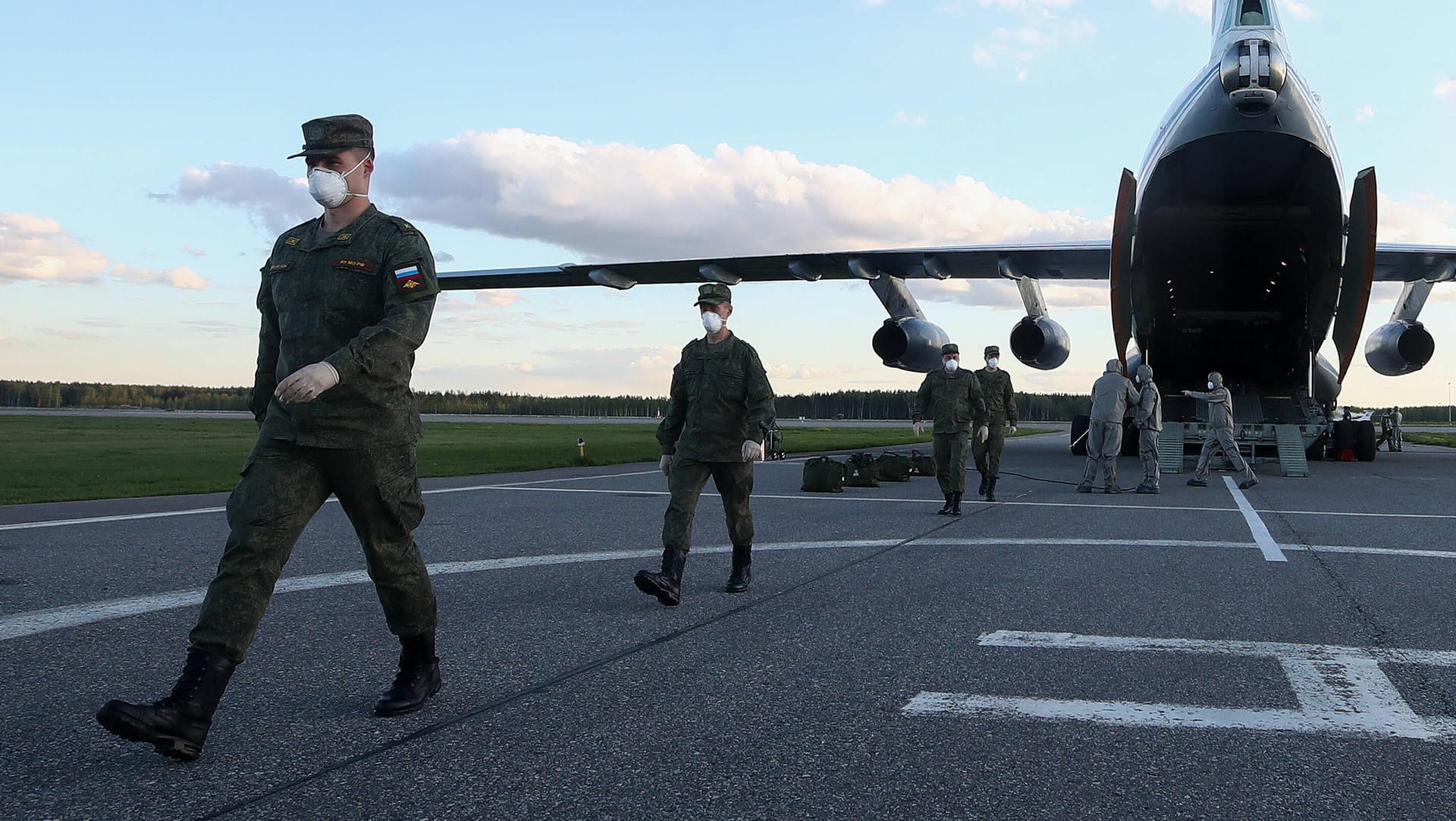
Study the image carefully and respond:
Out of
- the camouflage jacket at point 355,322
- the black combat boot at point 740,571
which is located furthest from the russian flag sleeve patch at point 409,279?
the black combat boot at point 740,571

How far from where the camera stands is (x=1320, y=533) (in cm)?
928

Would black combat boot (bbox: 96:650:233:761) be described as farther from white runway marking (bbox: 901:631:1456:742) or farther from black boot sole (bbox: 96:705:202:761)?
white runway marking (bbox: 901:631:1456:742)

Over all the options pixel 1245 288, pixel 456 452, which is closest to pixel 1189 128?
pixel 1245 288

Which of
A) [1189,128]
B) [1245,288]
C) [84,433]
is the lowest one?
[84,433]

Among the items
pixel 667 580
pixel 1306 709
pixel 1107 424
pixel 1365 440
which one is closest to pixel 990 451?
pixel 1107 424

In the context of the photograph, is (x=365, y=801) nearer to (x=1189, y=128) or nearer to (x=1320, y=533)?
(x=1320, y=533)

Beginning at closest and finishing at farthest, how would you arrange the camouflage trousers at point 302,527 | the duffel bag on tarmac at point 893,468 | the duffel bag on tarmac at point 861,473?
the camouflage trousers at point 302,527 → the duffel bag on tarmac at point 861,473 → the duffel bag on tarmac at point 893,468

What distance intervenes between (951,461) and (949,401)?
843 millimetres

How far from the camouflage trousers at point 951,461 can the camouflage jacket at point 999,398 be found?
1404mm

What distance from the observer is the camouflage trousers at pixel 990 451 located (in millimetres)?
12734

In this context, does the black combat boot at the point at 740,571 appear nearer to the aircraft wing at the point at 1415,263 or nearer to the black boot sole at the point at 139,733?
the black boot sole at the point at 139,733

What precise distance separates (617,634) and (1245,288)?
1604cm

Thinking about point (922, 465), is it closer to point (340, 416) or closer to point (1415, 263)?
point (1415, 263)

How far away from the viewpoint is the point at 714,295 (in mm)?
6395
